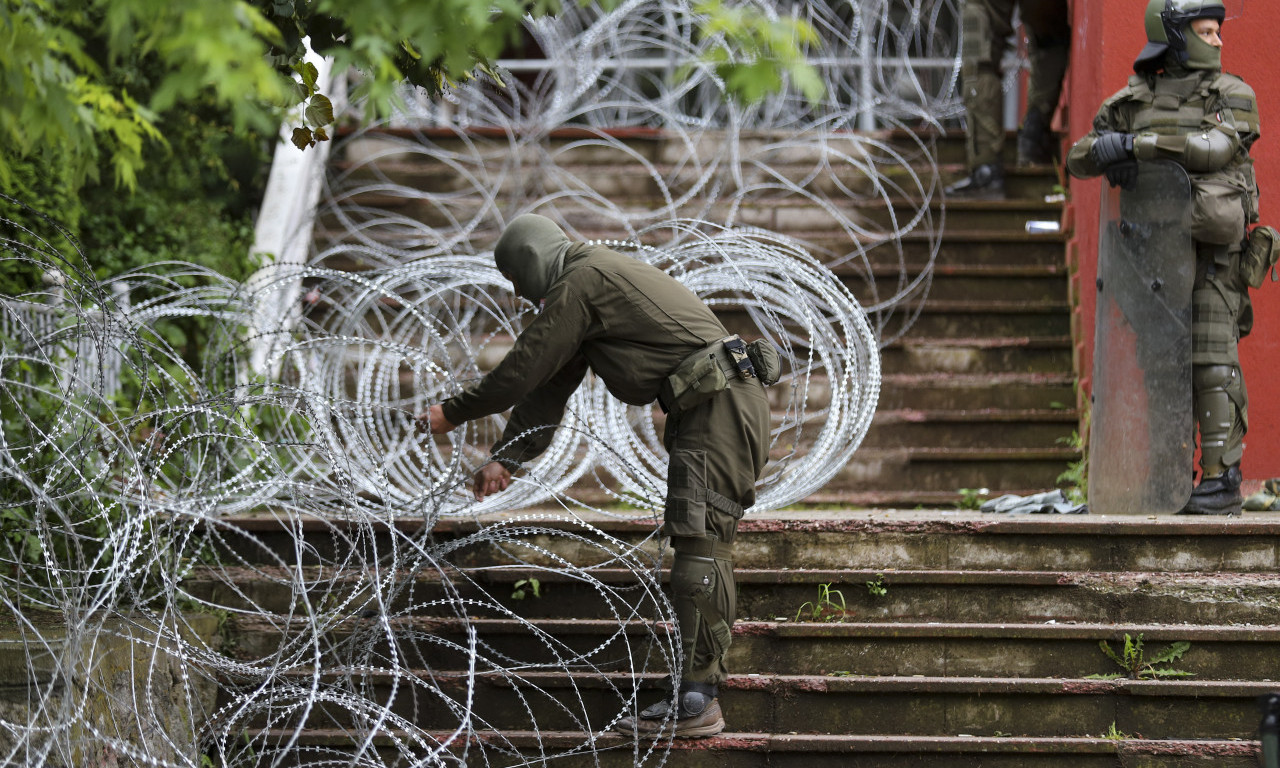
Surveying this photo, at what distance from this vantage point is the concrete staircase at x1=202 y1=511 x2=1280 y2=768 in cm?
458

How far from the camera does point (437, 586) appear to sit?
17.6 feet

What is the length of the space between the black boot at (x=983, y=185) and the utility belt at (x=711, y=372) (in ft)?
13.7

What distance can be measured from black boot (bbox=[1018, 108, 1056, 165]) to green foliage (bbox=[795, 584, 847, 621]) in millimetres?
4298

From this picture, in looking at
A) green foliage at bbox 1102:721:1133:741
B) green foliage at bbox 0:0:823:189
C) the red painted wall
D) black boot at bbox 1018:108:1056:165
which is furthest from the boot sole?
black boot at bbox 1018:108:1056:165

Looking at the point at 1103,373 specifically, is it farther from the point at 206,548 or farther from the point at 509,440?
the point at 206,548

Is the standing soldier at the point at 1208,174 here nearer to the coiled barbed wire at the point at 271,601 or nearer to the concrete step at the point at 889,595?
the concrete step at the point at 889,595

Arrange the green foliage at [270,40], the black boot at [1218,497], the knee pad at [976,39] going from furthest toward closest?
the knee pad at [976,39], the black boot at [1218,497], the green foliage at [270,40]

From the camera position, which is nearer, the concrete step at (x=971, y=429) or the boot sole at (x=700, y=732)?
the boot sole at (x=700, y=732)

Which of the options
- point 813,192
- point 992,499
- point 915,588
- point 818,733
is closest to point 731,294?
point 813,192

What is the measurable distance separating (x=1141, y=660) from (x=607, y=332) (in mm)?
2220

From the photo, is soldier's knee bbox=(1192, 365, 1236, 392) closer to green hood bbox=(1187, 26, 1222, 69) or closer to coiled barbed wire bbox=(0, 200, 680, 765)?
green hood bbox=(1187, 26, 1222, 69)

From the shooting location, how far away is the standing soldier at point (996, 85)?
8125mm

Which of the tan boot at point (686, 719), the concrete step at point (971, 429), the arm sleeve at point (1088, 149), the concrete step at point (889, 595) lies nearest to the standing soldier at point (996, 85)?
the concrete step at point (971, 429)

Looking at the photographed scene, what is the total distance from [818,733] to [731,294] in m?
3.64
